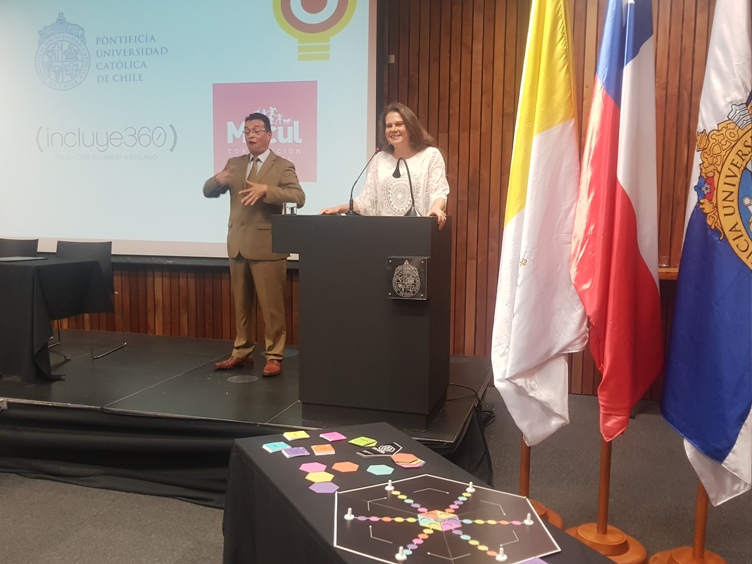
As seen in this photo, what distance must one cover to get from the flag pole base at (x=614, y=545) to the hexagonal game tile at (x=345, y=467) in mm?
953

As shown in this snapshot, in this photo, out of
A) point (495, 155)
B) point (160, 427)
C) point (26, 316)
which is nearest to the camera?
point (160, 427)

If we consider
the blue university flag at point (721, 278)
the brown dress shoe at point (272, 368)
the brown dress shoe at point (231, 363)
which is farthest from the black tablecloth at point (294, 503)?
the brown dress shoe at point (231, 363)

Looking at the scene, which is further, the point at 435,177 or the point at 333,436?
the point at 435,177

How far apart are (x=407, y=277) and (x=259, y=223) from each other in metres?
1.34

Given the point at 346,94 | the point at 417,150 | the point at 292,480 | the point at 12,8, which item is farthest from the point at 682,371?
the point at 12,8

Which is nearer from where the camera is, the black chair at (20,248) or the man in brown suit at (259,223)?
the man in brown suit at (259,223)

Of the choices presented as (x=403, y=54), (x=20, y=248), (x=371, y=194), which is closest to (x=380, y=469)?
(x=371, y=194)

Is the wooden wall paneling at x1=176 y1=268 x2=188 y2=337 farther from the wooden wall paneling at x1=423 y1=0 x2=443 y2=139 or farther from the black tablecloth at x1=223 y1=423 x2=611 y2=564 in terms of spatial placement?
the black tablecloth at x1=223 y1=423 x2=611 y2=564

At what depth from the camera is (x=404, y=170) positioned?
3.14 metres

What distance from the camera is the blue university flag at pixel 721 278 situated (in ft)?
5.75

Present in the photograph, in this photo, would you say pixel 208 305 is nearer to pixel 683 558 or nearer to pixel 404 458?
pixel 404 458

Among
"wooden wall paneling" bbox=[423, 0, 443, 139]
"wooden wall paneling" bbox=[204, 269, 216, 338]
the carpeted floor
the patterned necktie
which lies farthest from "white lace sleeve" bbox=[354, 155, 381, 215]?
"wooden wall paneling" bbox=[204, 269, 216, 338]

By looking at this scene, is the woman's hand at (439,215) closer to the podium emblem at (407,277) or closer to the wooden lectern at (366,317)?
the wooden lectern at (366,317)

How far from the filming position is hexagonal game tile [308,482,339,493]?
55.8 inches
